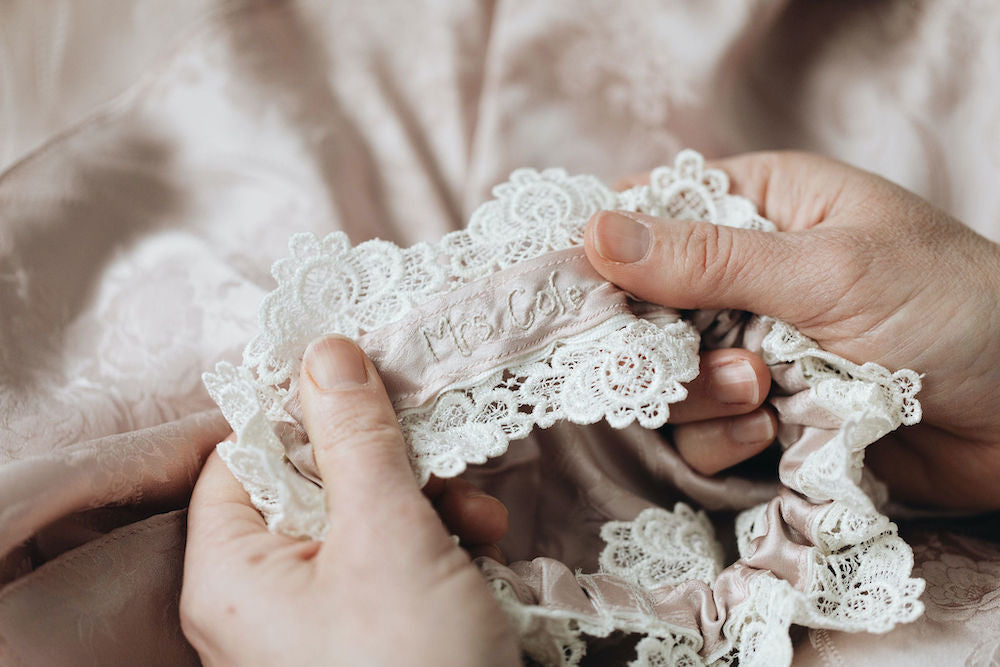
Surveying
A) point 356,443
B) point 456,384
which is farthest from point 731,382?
point 356,443

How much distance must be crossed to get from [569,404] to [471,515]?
0.19 m

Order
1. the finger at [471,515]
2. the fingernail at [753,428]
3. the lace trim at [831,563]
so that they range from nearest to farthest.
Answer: the lace trim at [831,563]
the finger at [471,515]
the fingernail at [753,428]

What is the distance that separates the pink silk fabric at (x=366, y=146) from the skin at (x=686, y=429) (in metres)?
0.10

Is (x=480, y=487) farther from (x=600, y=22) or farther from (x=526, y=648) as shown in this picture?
(x=600, y=22)

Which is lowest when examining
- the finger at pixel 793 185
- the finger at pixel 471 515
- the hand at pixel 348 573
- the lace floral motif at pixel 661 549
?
the lace floral motif at pixel 661 549

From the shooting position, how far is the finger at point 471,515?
85 centimetres

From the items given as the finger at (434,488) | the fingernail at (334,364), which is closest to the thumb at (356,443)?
the fingernail at (334,364)

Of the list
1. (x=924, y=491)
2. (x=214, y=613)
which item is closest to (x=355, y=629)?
(x=214, y=613)

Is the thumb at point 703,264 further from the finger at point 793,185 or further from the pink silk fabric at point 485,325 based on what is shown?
the finger at point 793,185

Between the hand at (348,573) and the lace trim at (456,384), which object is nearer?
the hand at (348,573)

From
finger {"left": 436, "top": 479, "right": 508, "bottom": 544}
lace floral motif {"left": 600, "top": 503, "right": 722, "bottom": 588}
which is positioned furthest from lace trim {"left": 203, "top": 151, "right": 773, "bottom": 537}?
lace floral motif {"left": 600, "top": 503, "right": 722, "bottom": 588}

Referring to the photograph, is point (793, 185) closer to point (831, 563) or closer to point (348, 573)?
point (831, 563)

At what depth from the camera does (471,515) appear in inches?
33.5

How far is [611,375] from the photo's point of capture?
0.78m
